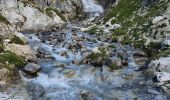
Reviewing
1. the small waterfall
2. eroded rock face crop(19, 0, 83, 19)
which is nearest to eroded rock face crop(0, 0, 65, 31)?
eroded rock face crop(19, 0, 83, 19)

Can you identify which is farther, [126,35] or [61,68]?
[126,35]

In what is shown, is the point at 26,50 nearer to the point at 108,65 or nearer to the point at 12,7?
the point at 108,65

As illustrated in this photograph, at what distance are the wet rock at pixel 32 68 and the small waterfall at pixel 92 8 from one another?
170 ft

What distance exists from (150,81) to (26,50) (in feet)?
50.9

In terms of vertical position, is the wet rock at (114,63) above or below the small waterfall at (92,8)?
below

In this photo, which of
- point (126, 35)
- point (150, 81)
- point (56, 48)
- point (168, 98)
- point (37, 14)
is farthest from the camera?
point (37, 14)

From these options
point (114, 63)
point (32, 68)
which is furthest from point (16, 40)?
point (114, 63)

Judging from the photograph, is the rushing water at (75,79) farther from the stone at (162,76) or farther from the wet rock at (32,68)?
the stone at (162,76)

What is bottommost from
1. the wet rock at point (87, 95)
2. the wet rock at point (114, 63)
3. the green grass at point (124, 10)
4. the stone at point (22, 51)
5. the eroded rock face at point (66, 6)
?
the wet rock at point (87, 95)

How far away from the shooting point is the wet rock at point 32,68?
3381cm

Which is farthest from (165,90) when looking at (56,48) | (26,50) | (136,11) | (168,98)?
(136,11)

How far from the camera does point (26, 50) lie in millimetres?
39719

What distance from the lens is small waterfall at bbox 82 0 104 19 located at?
3468 inches

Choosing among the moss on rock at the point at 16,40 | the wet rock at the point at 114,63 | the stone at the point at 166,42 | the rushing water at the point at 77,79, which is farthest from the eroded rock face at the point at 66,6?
the wet rock at the point at 114,63
